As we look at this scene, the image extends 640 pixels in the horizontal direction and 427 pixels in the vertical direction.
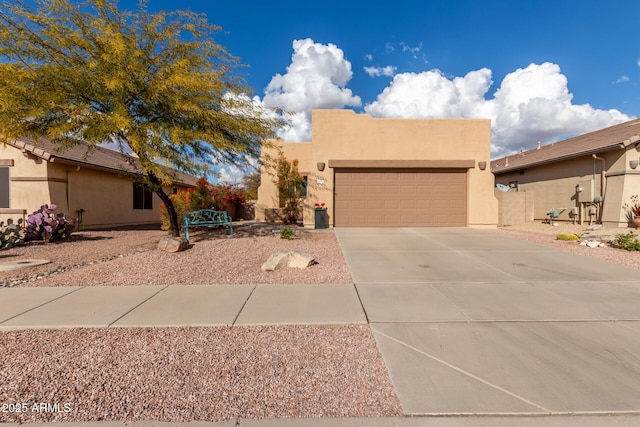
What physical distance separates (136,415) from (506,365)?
3.26m

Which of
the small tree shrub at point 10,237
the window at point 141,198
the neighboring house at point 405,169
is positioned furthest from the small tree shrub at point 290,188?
the small tree shrub at point 10,237

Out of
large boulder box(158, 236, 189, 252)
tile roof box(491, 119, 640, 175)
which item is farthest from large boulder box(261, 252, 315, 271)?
tile roof box(491, 119, 640, 175)

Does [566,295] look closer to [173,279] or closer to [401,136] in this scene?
[173,279]

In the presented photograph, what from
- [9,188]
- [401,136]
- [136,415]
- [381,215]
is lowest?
[136,415]

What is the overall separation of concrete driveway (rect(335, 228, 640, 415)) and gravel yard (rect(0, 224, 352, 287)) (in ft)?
3.94

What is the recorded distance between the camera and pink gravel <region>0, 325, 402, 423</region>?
247 cm

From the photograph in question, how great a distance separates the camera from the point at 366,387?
2.75m

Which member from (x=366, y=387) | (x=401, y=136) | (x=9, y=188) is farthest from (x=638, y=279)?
(x=9, y=188)

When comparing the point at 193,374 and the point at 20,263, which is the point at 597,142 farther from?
the point at 20,263

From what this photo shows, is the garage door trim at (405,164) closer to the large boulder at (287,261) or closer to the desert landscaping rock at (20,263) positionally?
the large boulder at (287,261)

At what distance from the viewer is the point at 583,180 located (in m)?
16.0

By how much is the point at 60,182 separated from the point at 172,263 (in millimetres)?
9908

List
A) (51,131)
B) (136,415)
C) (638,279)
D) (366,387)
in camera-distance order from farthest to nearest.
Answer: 1. (51,131)
2. (638,279)
3. (366,387)
4. (136,415)

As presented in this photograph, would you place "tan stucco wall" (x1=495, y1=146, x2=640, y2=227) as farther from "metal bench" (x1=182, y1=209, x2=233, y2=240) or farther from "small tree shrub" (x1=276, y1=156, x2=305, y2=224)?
"metal bench" (x1=182, y1=209, x2=233, y2=240)
